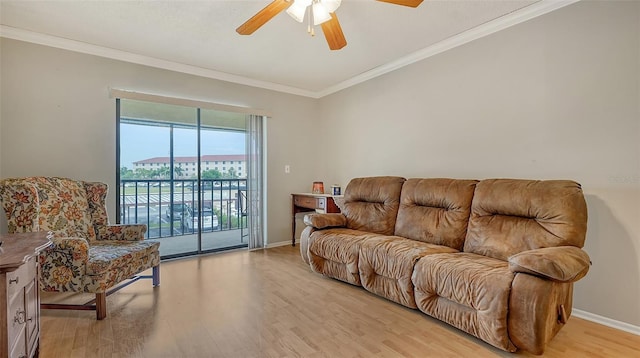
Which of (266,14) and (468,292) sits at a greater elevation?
(266,14)

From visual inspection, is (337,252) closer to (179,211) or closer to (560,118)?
(560,118)

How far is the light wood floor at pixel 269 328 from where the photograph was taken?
182cm

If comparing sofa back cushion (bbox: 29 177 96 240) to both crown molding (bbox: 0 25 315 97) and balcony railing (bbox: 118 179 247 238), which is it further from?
crown molding (bbox: 0 25 315 97)

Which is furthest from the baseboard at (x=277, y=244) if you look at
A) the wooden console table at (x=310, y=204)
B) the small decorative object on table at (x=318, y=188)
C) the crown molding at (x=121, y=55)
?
the crown molding at (x=121, y=55)

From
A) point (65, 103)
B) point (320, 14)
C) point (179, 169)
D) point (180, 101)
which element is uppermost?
point (320, 14)

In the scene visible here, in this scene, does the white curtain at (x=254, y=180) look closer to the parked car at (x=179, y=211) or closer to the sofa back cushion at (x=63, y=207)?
the parked car at (x=179, y=211)

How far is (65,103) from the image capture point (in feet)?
10.1

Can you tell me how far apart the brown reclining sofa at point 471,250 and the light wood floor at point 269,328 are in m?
0.16

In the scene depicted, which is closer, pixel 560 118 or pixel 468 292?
pixel 468 292

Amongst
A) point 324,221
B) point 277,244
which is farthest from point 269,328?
point 277,244

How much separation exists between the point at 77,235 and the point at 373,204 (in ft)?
9.27

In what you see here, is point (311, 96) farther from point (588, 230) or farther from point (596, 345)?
point (596, 345)

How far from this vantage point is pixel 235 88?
13.6ft

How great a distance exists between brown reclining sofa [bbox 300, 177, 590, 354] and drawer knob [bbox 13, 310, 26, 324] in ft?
6.97
